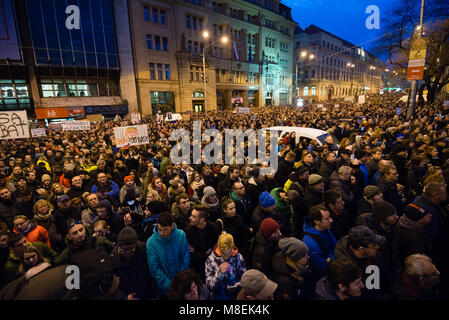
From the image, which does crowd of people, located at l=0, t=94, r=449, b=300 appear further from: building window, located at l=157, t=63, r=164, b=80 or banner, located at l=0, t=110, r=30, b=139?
building window, located at l=157, t=63, r=164, b=80

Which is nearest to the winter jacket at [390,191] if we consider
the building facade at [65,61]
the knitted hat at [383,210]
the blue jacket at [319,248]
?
the knitted hat at [383,210]

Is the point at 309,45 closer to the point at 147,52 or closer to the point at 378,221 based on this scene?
A: the point at 147,52

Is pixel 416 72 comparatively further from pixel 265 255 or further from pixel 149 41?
pixel 149 41

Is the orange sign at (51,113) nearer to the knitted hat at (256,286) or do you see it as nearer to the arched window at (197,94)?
the arched window at (197,94)

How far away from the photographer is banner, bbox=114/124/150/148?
8.97m

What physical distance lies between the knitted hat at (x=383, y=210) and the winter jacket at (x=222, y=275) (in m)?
1.80

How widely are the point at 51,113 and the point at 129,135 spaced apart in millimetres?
22237

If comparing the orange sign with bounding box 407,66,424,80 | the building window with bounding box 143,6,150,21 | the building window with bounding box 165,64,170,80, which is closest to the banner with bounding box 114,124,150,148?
the orange sign with bounding box 407,66,424,80

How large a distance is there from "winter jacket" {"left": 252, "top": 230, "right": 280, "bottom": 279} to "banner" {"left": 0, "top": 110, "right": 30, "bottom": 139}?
26.8 ft

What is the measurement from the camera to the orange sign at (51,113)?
24.3 meters

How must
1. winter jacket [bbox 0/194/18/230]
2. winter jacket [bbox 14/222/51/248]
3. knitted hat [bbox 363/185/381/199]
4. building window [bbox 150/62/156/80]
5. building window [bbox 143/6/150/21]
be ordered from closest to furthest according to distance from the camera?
winter jacket [bbox 14/222/51/248] → knitted hat [bbox 363/185/381/199] → winter jacket [bbox 0/194/18/230] → building window [bbox 143/6/150/21] → building window [bbox 150/62/156/80]

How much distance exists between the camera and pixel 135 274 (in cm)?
264
